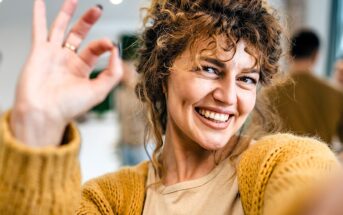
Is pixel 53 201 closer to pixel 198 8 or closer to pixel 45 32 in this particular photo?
pixel 45 32

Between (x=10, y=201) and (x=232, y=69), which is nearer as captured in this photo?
(x=10, y=201)

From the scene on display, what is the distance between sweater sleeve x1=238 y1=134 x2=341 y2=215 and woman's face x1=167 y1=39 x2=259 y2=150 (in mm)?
132

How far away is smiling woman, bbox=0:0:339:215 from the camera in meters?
1.01

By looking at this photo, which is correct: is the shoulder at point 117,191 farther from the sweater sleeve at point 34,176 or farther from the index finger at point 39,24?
the index finger at point 39,24

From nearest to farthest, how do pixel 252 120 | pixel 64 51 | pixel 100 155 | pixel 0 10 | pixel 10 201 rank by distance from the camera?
pixel 10 201, pixel 64 51, pixel 252 120, pixel 0 10, pixel 100 155

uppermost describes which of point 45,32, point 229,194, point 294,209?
point 45,32

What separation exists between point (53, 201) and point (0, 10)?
9.47ft

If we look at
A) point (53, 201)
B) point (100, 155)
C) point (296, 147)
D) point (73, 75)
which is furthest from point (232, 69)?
point (100, 155)

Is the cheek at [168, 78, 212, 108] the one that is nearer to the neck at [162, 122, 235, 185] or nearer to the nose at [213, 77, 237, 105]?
the nose at [213, 77, 237, 105]

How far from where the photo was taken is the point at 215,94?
49.1 inches

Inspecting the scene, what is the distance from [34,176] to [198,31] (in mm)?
542

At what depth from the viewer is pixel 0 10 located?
3.60m

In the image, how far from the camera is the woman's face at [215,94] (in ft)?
4.00

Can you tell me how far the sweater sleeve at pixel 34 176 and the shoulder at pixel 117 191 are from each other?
257 millimetres
